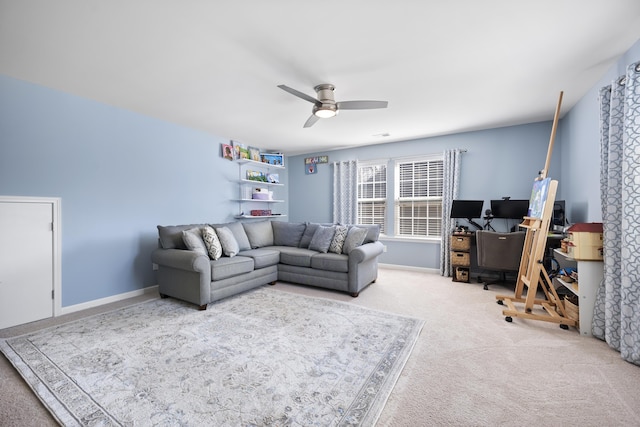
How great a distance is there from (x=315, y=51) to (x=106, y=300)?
12.4 ft

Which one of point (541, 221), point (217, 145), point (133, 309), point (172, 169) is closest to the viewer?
point (541, 221)

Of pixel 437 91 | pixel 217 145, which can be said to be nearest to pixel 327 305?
pixel 437 91

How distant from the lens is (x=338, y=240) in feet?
13.5

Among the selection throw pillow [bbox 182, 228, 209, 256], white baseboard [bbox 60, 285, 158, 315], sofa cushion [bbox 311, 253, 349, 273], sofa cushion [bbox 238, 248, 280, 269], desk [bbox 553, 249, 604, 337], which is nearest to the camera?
desk [bbox 553, 249, 604, 337]

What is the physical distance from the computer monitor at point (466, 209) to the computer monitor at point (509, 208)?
7.7 inches

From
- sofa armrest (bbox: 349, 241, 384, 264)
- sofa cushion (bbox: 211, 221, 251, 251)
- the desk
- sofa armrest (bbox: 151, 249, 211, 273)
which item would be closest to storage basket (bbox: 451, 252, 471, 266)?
sofa armrest (bbox: 349, 241, 384, 264)

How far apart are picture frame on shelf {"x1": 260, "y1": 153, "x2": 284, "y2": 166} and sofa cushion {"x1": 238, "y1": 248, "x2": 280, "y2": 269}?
2.29 m

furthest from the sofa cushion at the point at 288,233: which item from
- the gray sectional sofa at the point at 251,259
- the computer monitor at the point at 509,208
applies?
the computer monitor at the point at 509,208

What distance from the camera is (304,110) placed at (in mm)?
3543

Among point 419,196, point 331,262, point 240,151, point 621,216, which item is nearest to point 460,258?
point 419,196

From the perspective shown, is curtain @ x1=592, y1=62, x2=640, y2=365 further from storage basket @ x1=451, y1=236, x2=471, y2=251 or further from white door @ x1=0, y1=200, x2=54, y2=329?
white door @ x1=0, y1=200, x2=54, y2=329

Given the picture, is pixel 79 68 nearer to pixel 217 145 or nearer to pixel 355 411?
pixel 217 145

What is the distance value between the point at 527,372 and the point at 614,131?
2065mm

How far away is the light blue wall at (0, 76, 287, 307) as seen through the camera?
9.06ft
